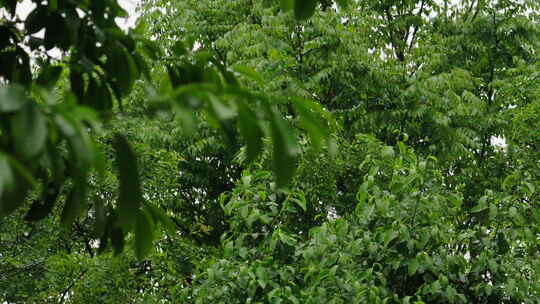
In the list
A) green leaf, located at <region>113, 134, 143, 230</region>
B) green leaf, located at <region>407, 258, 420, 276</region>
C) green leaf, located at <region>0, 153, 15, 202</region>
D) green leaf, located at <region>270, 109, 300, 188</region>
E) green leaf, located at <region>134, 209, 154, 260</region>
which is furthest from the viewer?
green leaf, located at <region>407, 258, 420, 276</region>

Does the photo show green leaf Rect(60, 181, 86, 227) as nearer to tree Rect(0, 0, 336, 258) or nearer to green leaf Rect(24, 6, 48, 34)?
tree Rect(0, 0, 336, 258)

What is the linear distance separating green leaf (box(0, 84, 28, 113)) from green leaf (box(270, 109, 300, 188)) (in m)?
0.42

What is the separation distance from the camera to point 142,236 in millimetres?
1958

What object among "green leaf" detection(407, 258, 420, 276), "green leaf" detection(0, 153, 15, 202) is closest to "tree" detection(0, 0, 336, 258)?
"green leaf" detection(0, 153, 15, 202)

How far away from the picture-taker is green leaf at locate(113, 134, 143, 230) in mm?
1550

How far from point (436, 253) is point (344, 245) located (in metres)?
0.73

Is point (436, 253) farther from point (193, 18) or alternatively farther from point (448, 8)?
point (448, 8)

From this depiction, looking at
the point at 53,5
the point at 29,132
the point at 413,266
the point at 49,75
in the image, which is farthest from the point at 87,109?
the point at 413,266

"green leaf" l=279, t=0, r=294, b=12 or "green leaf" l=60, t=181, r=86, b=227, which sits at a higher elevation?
"green leaf" l=279, t=0, r=294, b=12

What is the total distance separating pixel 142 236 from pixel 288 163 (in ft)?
2.09

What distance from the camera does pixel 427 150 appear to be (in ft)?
39.0

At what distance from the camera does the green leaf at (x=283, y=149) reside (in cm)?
141

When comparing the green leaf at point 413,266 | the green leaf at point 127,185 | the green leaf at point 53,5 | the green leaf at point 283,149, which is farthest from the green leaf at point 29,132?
the green leaf at point 413,266

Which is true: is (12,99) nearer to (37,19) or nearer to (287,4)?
(287,4)
